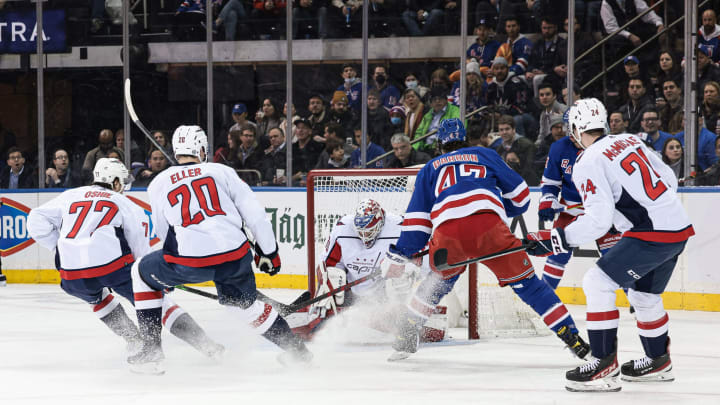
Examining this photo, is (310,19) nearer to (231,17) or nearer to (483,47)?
(231,17)

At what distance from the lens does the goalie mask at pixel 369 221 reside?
457 centimetres

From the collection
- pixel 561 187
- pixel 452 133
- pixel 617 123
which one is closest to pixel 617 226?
pixel 452 133

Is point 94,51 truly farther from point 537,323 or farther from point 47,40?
point 537,323

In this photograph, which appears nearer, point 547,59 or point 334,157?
point 547,59

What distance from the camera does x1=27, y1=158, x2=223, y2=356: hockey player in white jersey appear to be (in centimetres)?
414

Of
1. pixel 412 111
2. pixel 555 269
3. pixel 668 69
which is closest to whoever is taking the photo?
pixel 555 269

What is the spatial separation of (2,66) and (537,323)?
568 cm

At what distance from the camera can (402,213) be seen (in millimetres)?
5340

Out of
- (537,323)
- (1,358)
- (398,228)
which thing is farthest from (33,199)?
(537,323)

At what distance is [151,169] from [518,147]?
3254 millimetres

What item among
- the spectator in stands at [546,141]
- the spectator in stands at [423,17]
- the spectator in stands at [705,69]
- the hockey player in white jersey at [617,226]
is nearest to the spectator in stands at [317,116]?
the spectator in stands at [423,17]

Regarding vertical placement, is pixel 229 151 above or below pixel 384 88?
below

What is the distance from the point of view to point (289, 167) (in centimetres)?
762

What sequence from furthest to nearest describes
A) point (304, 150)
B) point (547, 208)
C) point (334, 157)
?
point (304, 150) → point (334, 157) → point (547, 208)
